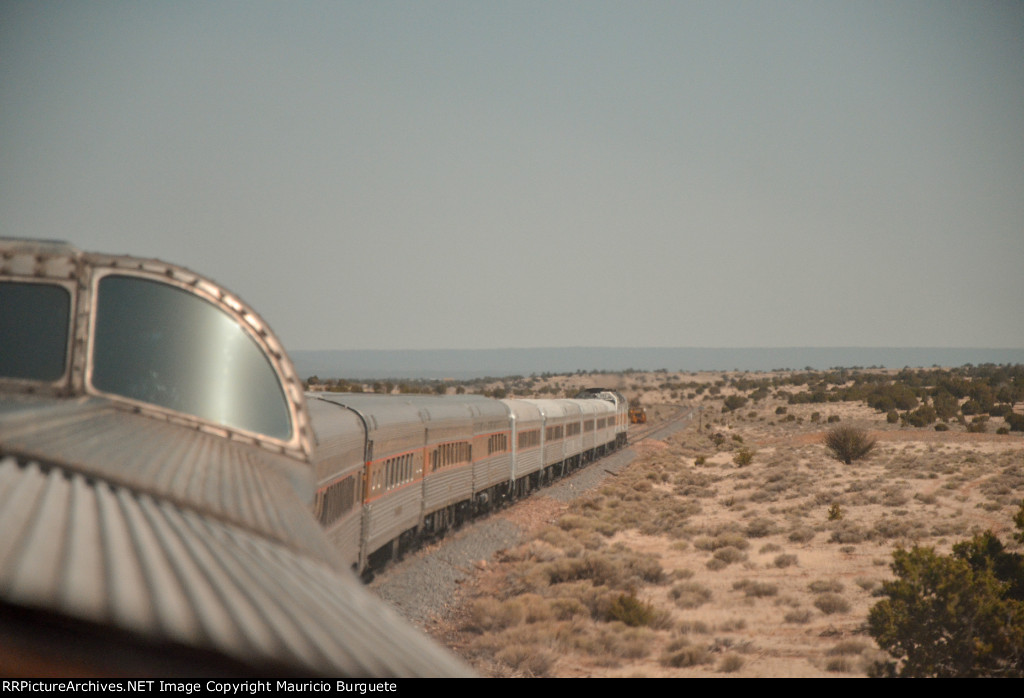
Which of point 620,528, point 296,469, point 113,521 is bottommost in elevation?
point 620,528

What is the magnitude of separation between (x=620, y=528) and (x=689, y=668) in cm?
1241

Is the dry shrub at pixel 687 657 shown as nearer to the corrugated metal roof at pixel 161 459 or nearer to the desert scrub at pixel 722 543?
the corrugated metal roof at pixel 161 459

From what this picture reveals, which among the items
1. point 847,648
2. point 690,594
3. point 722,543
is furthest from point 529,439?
point 847,648

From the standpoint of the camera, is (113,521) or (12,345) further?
Answer: (12,345)

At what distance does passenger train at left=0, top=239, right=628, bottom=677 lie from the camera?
1.56 m

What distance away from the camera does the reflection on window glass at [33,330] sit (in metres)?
4.10

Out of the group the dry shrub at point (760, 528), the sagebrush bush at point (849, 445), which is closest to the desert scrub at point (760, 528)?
the dry shrub at point (760, 528)

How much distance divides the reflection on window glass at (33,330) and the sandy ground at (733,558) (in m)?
8.03

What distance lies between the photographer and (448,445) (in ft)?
63.1

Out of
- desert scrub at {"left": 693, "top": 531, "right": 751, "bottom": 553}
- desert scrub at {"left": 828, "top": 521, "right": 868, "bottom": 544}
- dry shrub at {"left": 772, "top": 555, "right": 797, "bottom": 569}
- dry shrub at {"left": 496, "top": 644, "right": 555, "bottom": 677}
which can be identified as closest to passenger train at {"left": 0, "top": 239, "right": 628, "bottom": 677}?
dry shrub at {"left": 496, "top": 644, "right": 555, "bottom": 677}

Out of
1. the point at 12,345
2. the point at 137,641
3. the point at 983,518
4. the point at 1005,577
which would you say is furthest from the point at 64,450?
the point at 983,518

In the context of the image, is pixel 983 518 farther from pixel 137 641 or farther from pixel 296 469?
pixel 137 641

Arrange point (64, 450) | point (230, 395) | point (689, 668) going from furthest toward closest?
point (689, 668) < point (230, 395) < point (64, 450)

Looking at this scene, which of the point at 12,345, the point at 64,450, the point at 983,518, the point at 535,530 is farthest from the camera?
the point at 983,518
